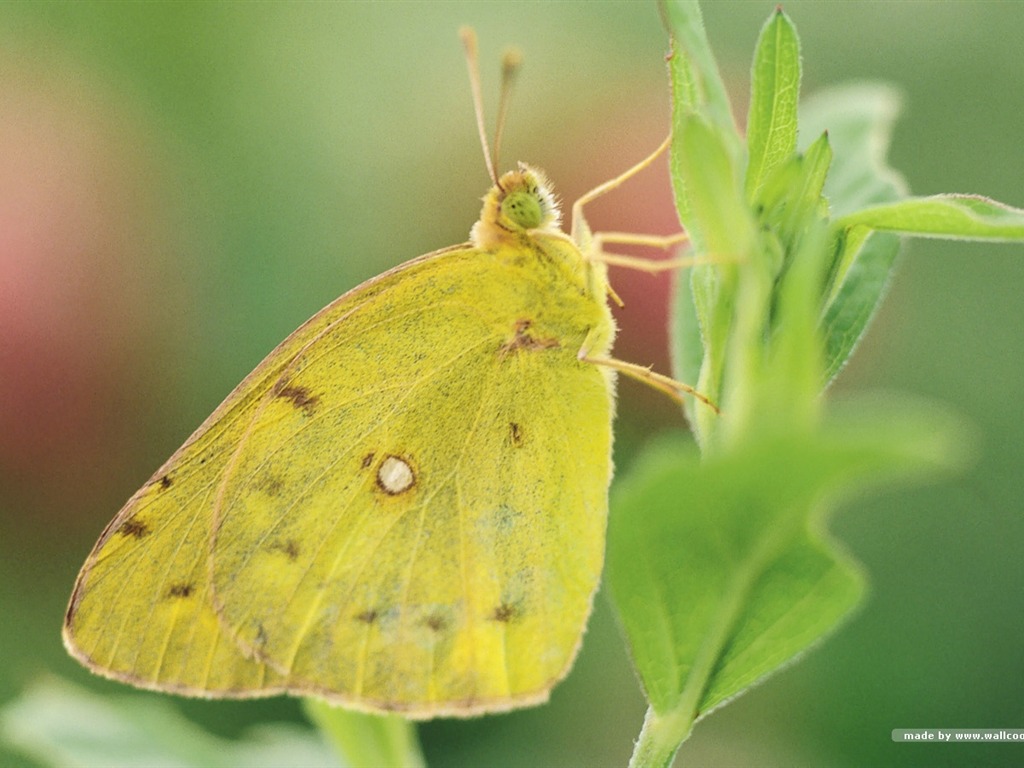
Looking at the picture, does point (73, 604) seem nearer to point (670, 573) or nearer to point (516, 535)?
point (516, 535)

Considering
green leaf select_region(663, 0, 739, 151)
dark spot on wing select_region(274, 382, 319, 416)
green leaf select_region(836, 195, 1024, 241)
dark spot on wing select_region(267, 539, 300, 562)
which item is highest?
green leaf select_region(663, 0, 739, 151)

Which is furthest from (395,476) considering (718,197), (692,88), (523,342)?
(718,197)

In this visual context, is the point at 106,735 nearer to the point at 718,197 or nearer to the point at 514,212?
the point at 514,212

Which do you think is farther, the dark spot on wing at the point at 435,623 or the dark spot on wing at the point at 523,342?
the dark spot on wing at the point at 523,342

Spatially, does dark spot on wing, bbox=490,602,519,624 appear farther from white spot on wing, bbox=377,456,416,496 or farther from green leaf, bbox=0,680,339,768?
green leaf, bbox=0,680,339,768

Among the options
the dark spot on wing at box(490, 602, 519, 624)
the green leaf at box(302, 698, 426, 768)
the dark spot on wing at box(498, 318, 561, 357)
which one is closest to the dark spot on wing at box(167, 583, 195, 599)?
the green leaf at box(302, 698, 426, 768)

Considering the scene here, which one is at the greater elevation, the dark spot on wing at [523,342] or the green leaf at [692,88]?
the green leaf at [692,88]

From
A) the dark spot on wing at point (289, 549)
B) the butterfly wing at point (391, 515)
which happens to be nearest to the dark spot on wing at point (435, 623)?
the butterfly wing at point (391, 515)

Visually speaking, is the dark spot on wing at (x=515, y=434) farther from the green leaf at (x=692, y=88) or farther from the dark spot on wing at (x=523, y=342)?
the green leaf at (x=692, y=88)
